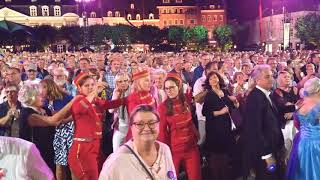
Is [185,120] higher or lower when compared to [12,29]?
lower

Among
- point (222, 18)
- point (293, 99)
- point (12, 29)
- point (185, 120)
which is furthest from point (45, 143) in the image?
point (222, 18)

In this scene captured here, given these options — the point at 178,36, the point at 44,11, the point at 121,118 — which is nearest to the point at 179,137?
the point at 121,118

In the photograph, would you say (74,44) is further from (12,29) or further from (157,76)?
(157,76)

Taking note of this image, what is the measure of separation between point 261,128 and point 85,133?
221 centimetres

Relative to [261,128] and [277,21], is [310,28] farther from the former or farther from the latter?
[261,128]

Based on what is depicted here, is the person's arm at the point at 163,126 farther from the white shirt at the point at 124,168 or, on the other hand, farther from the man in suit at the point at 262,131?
the white shirt at the point at 124,168

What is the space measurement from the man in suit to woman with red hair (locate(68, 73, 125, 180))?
1.93m

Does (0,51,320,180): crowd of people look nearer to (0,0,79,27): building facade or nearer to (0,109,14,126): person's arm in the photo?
(0,109,14,126): person's arm

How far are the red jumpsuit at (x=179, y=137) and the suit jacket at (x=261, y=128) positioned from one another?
0.82m

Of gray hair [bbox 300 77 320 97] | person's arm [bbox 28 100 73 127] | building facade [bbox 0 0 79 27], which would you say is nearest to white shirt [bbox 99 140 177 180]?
person's arm [bbox 28 100 73 127]

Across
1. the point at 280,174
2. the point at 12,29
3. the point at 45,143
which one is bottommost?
the point at 280,174

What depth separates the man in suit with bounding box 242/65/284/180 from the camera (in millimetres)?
6438

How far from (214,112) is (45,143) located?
2489mm

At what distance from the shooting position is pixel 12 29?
73.8ft
